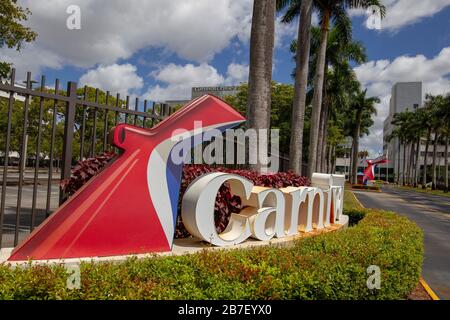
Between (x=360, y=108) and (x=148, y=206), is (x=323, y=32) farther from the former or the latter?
(x=360, y=108)

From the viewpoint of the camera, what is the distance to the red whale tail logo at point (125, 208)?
4.16 meters

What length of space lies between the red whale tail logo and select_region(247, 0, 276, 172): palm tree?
303 cm

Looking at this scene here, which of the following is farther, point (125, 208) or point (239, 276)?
point (125, 208)

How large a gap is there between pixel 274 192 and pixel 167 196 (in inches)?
72.9

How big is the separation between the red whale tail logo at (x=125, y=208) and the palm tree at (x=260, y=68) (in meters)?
3.03

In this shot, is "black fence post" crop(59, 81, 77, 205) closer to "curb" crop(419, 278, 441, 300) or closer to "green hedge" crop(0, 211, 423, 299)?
"green hedge" crop(0, 211, 423, 299)

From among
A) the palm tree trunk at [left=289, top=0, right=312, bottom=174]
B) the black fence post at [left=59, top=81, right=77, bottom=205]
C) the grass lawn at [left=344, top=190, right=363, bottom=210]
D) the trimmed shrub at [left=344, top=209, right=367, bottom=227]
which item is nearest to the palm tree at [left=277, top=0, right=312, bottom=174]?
the palm tree trunk at [left=289, top=0, right=312, bottom=174]

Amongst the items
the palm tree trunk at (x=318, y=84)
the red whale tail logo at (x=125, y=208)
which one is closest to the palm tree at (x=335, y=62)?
the palm tree trunk at (x=318, y=84)

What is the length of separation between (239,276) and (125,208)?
5.82 feet

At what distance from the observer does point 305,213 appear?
23.7 feet

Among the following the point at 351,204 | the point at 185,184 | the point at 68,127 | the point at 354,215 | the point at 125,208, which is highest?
the point at 68,127

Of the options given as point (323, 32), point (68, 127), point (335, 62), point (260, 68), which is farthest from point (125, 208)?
point (335, 62)

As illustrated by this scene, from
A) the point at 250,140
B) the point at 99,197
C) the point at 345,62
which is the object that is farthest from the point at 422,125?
the point at 99,197

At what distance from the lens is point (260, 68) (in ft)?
27.1
